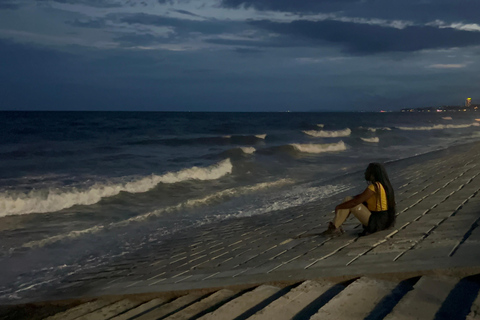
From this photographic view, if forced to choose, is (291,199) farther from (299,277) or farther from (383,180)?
(299,277)

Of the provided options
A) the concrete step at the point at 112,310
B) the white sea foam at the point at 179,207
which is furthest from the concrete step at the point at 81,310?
the white sea foam at the point at 179,207

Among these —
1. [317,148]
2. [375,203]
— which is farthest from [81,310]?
[317,148]

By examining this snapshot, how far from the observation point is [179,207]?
1355 centimetres

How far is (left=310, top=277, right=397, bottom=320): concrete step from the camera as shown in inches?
137

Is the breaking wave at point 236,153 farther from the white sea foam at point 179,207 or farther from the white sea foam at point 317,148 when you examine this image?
the white sea foam at point 179,207

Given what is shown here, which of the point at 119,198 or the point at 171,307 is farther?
the point at 119,198

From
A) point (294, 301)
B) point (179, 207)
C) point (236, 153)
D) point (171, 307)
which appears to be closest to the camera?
point (294, 301)

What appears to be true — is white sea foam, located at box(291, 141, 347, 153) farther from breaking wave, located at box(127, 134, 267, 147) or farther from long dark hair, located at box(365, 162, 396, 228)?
long dark hair, located at box(365, 162, 396, 228)

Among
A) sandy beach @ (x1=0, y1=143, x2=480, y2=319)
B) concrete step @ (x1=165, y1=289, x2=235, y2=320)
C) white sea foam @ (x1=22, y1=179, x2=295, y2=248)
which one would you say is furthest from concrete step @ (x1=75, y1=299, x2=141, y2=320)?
white sea foam @ (x1=22, y1=179, x2=295, y2=248)

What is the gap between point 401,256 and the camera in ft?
15.6

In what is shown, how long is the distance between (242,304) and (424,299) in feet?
5.08

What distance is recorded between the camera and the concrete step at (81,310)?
503 centimetres

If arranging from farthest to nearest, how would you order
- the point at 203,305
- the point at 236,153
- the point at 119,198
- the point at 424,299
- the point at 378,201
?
the point at 236,153
the point at 119,198
the point at 378,201
the point at 203,305
the point at 424,299

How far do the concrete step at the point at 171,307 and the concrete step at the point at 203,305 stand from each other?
0.20 meters
